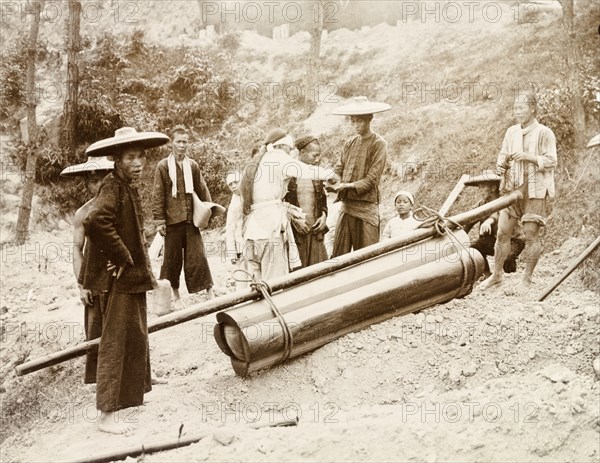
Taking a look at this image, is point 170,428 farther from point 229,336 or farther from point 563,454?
point 563,454

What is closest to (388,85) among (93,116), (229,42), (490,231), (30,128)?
(229,42)

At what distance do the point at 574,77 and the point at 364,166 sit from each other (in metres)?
3.95

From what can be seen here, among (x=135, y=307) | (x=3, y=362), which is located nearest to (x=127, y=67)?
(x=3, y=362)

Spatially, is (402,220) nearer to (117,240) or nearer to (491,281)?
(491,281)

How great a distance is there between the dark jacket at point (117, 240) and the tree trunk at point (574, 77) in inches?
246

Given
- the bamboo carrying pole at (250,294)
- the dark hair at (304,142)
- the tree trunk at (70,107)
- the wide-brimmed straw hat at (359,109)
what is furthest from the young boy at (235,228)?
the tree trunk at (70,107)

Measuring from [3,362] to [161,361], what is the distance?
2586 mm

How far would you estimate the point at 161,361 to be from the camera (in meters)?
5.80

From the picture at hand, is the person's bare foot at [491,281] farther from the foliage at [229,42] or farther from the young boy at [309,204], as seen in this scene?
the foliage at [229,42]

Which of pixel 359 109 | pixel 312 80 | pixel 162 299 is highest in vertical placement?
pixel 312 80

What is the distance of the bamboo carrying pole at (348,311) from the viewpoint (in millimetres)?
4504

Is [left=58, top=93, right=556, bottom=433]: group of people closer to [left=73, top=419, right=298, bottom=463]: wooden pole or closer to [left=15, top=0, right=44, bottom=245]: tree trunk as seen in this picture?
[left=73, top=419, right=298, bottom=463]: wooden pole

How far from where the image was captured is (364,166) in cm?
600

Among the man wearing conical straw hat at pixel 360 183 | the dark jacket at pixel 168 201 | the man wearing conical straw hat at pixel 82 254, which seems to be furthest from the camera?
the dark jacket at pixel 168 201
